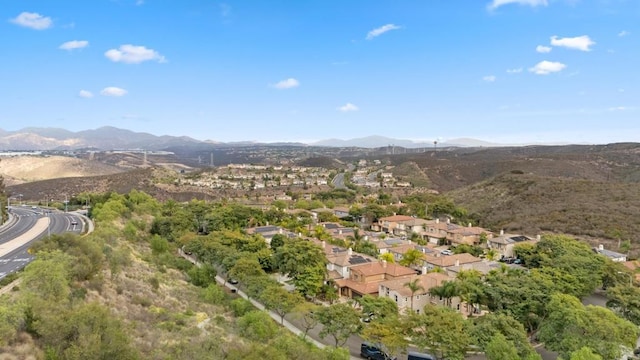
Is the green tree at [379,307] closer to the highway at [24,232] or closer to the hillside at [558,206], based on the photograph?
the highway at [24,232]

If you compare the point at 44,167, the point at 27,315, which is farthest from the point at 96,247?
the point at 44,167

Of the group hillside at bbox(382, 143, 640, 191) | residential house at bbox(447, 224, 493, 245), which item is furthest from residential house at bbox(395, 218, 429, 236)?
hillside at bbox(382, 143, 640, 191)

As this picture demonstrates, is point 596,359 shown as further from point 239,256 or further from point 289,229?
point 289,229

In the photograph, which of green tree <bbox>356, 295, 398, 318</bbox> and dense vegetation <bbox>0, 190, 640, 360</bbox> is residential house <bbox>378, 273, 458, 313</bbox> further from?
green tree <bbox>356, 295, 398, 318</bbox>

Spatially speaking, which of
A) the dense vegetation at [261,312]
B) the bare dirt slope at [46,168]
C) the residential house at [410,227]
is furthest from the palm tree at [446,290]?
the bare dirt slope at [46,168]

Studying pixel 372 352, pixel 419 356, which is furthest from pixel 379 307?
pixel 419 356

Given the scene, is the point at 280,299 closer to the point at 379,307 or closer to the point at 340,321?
the point at 340,321

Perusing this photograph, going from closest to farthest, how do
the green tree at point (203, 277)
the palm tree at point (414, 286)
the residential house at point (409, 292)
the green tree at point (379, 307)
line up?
1. the green tree at point (379, 307)
2. the palm tree at point (414, 286)
3. the residential house at point (409, 292)
4. the green tree at point (203, 277)
